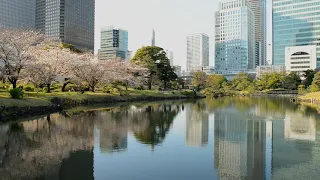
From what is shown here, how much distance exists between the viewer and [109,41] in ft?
510

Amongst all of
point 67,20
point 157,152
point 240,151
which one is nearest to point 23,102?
point 157,152

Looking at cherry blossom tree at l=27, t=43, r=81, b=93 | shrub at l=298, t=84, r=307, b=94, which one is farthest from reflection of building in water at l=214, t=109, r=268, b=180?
shrub at l=298, t=84, r=307, b=94

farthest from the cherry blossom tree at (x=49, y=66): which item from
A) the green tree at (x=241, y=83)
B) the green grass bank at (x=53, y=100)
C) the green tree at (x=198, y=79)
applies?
the green tree at (x=241, y=83)

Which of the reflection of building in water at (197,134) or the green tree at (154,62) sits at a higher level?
the green tree at (154,62)

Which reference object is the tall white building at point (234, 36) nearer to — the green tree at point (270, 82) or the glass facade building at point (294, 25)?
the glass facade building at point (294, 25)

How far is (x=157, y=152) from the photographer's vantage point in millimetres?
11969

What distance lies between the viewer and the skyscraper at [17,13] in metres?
103

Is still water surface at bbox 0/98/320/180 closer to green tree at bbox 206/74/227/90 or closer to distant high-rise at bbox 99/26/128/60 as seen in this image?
green tree at bbox 206/74/227/90

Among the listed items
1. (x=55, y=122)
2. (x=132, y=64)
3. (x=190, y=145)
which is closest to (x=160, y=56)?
(x=132, y=64)

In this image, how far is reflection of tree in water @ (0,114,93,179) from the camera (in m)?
9.27

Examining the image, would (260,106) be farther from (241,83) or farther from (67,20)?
(67,20)

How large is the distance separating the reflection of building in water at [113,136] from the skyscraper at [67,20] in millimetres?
93153

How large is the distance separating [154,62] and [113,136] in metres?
42.6

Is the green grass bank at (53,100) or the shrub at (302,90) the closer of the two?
the green grass bank at (53,100)
